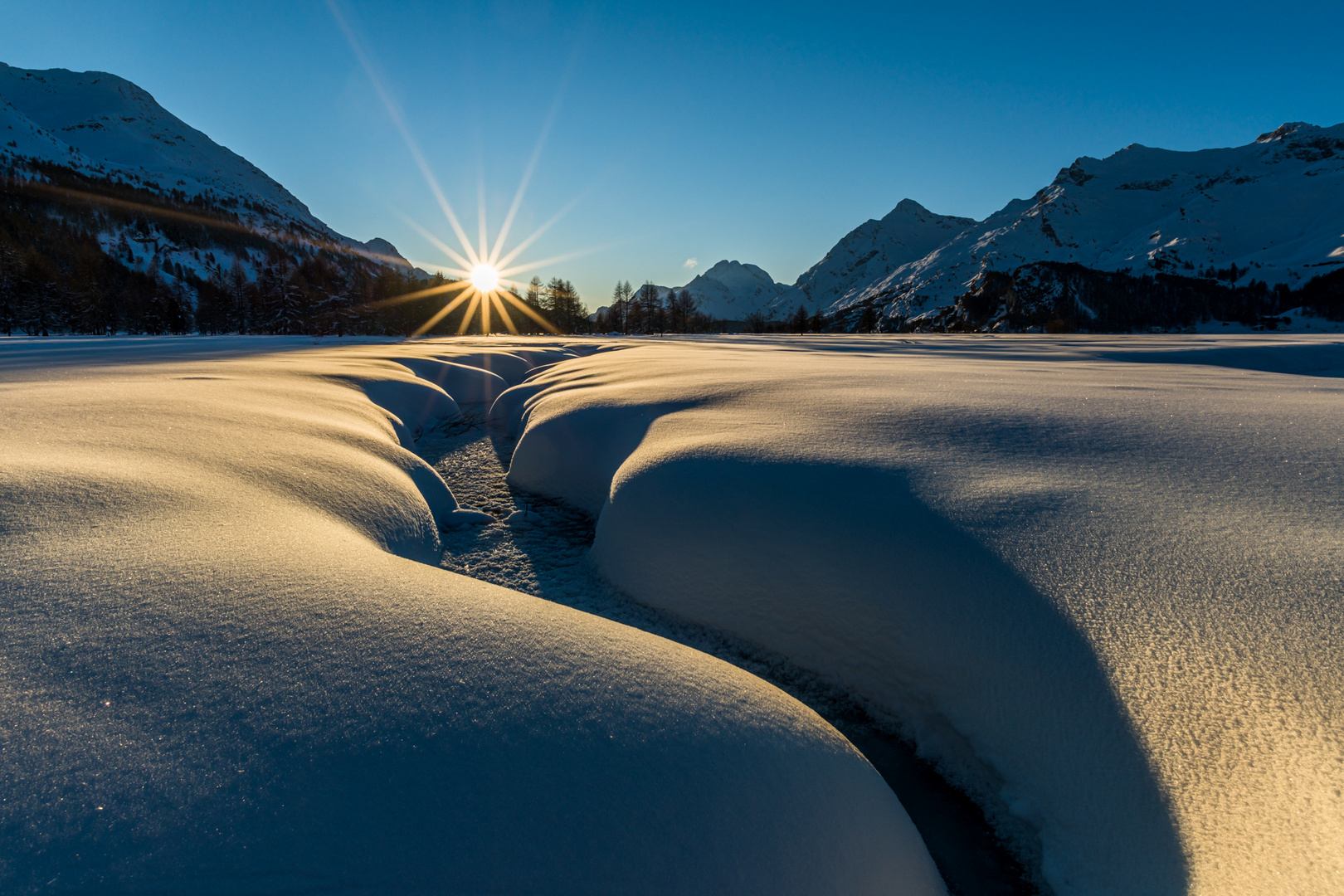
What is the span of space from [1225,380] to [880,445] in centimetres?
389

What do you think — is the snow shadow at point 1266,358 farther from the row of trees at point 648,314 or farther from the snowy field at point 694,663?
the row of trees at point 648,314

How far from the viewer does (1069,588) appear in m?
1.46

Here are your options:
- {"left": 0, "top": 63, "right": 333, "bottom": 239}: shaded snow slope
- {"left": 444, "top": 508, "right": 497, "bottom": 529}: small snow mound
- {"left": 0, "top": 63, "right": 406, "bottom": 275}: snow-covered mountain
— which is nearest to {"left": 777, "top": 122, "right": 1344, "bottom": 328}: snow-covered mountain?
{"left": 444, "top": 508, "right": 497, "bottom": 529}: small snow mound

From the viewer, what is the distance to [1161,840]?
106 centimetres

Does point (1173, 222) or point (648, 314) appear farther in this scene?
point (1173, 222)

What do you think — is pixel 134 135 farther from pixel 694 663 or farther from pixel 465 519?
pixel 694 663

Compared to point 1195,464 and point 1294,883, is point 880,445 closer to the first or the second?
point 1195,464

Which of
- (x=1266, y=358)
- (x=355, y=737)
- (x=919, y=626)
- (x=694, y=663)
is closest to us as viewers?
(x=355, y=737)

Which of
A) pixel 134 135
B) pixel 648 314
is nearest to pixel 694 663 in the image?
pixel 648 314

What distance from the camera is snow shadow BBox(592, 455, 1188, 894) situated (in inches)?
46.9

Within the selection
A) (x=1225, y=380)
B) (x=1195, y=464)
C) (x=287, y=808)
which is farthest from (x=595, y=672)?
(x=1225, y=380)

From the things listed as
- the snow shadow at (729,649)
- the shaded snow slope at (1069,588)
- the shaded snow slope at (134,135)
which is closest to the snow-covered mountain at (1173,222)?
the shaded snow slope at (1069,588)

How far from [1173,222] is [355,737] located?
17237 centimetres

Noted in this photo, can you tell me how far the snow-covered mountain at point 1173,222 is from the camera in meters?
101
